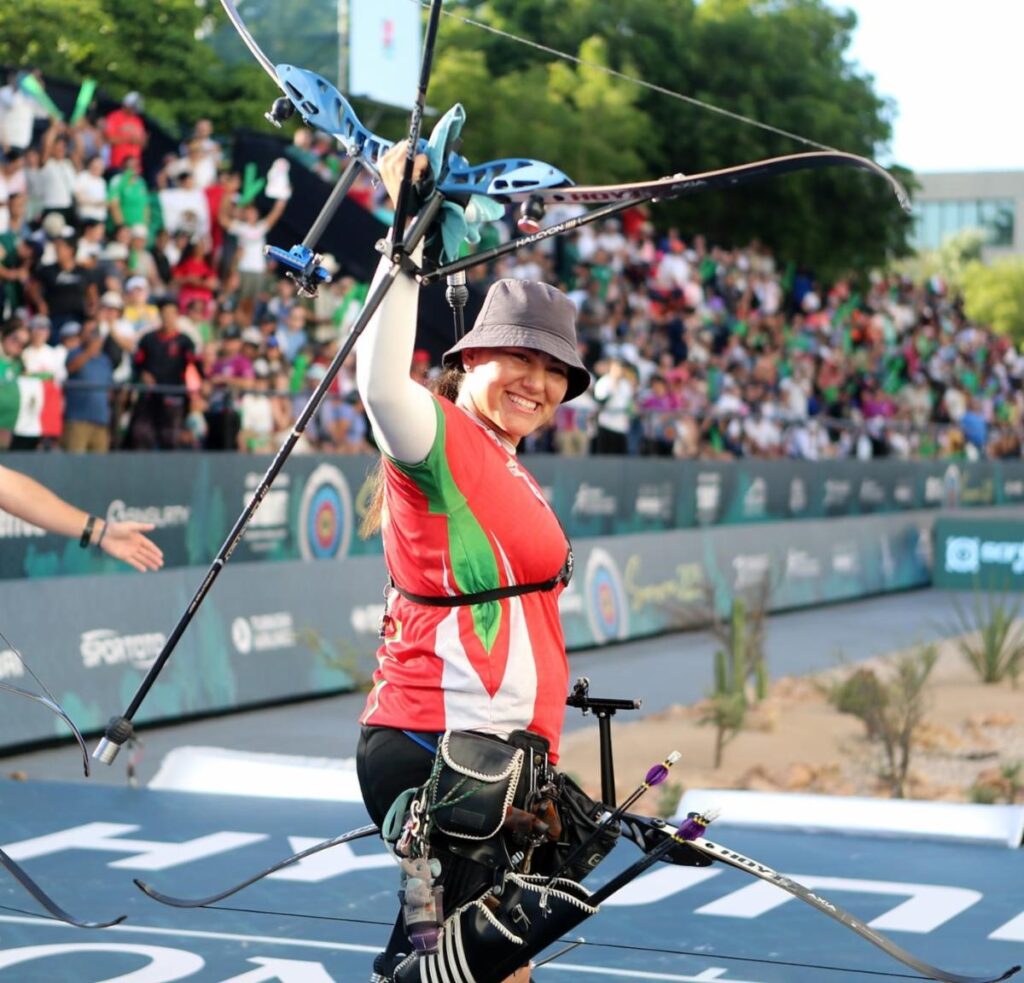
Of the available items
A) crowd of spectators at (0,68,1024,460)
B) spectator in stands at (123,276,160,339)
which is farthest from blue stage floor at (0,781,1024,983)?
spectator in stands at (123,276,160,339)

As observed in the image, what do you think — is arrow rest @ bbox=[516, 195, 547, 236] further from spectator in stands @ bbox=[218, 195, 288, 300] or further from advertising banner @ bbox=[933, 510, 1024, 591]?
advertising banner @ bbox=[933, 510, 1024, 591]

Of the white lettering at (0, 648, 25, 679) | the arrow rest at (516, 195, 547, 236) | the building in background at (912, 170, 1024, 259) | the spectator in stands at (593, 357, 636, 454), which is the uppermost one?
the building in background at (912, 170, 1024, 259)

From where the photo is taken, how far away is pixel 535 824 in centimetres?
397

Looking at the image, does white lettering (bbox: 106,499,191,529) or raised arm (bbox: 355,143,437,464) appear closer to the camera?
raised arm (bbox: 355,143,437,464)

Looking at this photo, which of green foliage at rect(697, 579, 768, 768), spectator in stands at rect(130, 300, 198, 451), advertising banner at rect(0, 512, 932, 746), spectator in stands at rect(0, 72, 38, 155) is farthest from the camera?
spectator in stands at rect(0, 72, 38, 155)

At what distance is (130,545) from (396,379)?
110cm

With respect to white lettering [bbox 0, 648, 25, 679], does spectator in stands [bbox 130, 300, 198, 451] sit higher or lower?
higher

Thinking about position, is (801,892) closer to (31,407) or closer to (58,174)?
(31,407)

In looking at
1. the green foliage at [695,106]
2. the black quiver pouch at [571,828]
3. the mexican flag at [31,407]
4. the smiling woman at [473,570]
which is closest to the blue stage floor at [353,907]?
the black quiver pouch at [571,828]

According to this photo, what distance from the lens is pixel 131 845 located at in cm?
Answer: 761

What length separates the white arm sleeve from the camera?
3.54 meters

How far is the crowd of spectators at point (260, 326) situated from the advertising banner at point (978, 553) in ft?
8.18

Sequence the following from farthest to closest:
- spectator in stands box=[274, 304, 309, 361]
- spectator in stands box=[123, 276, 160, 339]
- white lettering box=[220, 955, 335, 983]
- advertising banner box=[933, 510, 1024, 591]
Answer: advertising banner box=[933, 510, 1024, 591], spectator in stands box=[274, 304, 309, 361], spectator in stands box=[123, 276, 160, 339], white lettering box=[220, 955, 335, 983]

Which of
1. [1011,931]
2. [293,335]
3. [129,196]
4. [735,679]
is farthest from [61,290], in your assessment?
[1011,931]
